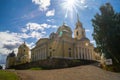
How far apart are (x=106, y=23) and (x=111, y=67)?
8500mm

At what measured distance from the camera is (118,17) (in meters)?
27.2

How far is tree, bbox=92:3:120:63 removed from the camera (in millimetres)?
24953

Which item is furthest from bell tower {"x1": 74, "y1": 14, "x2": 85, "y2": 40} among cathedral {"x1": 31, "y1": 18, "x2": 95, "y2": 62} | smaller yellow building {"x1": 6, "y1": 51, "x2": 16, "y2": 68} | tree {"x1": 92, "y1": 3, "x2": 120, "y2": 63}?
smaller yellow building {"x1": 6, "y1": 51, "x2": 16, "y2": 68}

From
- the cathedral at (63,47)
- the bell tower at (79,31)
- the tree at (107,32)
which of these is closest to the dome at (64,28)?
the cathedral at (63,47)

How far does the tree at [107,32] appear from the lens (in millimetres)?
24953

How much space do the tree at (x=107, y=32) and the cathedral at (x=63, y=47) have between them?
758 inches

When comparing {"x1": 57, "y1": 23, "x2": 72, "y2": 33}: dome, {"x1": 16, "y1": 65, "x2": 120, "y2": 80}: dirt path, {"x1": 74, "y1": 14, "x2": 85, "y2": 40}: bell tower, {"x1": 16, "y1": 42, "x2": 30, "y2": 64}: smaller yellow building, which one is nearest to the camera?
{"x1": 16, "y1": 65, "x2": 120, "y2": 80}: dirt path

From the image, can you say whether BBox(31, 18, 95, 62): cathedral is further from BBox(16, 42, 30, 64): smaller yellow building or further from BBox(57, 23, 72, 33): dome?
BBox(16, 42, 30, 64): smaller yellow building

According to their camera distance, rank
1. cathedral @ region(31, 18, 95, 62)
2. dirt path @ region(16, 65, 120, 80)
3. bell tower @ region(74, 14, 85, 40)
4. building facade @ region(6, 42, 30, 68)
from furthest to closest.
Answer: building facade @ region(6, 42, 30, 68), bell tower @ region(74, 14, 85, 40), cathedral @ region(31, 18, 95, 62), dirt path @ region(16, 65, 120, 80)

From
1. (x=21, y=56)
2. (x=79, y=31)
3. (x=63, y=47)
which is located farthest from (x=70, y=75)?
(x=21, y=56)

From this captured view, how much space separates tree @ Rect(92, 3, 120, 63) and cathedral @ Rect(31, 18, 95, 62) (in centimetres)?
1925

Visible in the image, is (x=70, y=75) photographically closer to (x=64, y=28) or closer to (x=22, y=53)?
(x=64, y=28)

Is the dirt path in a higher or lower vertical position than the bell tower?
lower

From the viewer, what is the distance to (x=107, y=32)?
25.5 metres
